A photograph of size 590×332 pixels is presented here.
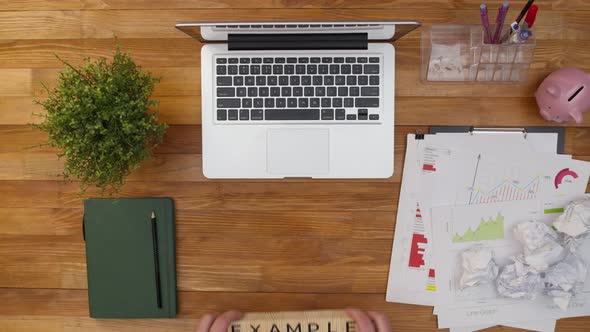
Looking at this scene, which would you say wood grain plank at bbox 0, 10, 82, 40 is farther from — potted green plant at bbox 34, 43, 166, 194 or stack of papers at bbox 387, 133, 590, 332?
stack of papers at bbox 387, 133, 590, 332

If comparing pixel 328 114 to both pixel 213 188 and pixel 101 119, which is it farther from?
pixel 101 119

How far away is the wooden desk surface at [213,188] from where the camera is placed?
39.6 inches

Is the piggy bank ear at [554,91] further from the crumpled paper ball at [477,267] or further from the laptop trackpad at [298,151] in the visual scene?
the laptop trackpad at [298,151]

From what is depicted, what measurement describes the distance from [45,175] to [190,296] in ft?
1.50

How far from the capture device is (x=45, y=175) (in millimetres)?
1048

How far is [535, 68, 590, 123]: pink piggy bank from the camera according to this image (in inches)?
35.7

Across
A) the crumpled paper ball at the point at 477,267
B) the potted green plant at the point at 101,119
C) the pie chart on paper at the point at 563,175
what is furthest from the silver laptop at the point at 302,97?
the pie chart on paper at the point at 563,175

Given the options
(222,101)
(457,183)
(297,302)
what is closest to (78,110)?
(222,101)

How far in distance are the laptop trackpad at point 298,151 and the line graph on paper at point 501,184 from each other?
36 centimetres

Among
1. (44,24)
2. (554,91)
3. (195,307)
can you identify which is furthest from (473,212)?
(44,24)

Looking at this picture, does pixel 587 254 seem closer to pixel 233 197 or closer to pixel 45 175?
pixel 233 197

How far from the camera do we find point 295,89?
0.93 meters

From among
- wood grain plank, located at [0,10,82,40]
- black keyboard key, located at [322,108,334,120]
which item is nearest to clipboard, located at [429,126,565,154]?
black keyboard key, located at [322,108,334,120]

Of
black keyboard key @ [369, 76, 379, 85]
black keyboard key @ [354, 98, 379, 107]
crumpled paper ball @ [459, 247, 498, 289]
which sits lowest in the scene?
crumpled paper ball @ [459, 247, 498, 289]
